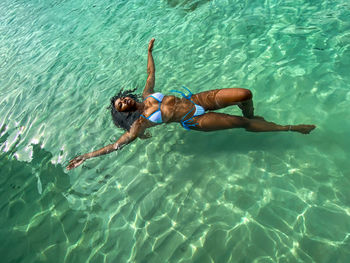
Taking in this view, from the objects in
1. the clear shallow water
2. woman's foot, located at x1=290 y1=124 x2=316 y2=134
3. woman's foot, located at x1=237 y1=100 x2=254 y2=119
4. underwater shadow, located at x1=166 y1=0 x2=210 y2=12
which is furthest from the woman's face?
underwater shadow, located at x1=166 y1=0 x2=210 y2=12

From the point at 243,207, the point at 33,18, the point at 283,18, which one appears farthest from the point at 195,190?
the point at 33,18

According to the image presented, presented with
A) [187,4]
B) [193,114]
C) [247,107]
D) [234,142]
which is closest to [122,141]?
[193,114]

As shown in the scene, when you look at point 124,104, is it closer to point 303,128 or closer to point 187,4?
point 303,128

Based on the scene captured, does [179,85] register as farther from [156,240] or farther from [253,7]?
[253,7]

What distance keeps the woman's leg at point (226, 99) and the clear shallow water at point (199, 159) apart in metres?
0.63

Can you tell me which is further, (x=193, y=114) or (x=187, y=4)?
(x=187, y=4)

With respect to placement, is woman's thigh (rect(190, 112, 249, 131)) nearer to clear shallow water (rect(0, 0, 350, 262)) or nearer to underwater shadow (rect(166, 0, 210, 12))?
clear shallow water (rect(0, 0, 350, 262))

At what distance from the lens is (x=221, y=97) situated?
401 centimetres

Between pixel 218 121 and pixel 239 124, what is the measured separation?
0.34 meters

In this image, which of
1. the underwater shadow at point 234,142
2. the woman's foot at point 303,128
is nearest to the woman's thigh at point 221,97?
the underwater shadow at point 234,142

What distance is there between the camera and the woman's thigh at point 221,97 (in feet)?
12.5

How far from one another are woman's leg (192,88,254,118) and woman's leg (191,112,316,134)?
18 centimetres

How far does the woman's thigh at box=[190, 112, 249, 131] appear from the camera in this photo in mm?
4055

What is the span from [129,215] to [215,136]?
6.78ft
